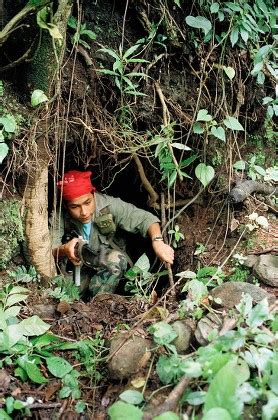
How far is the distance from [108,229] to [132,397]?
239 cm

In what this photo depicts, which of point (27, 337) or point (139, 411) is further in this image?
point (27, 337)

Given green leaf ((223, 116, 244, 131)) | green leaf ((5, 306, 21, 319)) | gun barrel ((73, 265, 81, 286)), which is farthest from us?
gun barrel ((73, 265, 81, 286))

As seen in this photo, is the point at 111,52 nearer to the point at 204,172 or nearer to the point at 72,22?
the point at 72,22

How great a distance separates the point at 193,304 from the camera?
9.47 feet

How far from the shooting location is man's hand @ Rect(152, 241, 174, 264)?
420 cm

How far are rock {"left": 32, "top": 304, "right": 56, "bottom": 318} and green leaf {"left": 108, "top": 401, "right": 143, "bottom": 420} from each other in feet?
4.16

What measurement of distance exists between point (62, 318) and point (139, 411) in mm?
1282

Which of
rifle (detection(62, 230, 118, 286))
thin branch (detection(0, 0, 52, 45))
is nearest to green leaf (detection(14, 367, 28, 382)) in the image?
rifle (detection(62, 230, 118, 286))

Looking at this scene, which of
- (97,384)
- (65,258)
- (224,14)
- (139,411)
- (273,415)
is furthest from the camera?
(65,258)

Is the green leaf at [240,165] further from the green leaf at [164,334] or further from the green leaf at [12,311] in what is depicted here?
the green leaf at [12,311]

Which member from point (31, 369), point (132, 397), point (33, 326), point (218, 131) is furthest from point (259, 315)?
point (218, 131)

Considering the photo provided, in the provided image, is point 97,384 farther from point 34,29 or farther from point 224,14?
point 224,14

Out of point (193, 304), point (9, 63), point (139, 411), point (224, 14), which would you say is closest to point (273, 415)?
point (139, 411)

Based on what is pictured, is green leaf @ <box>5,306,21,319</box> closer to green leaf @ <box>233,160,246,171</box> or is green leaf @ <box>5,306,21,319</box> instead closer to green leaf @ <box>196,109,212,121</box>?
green leaf @ <box>196,109,212,121</box>
